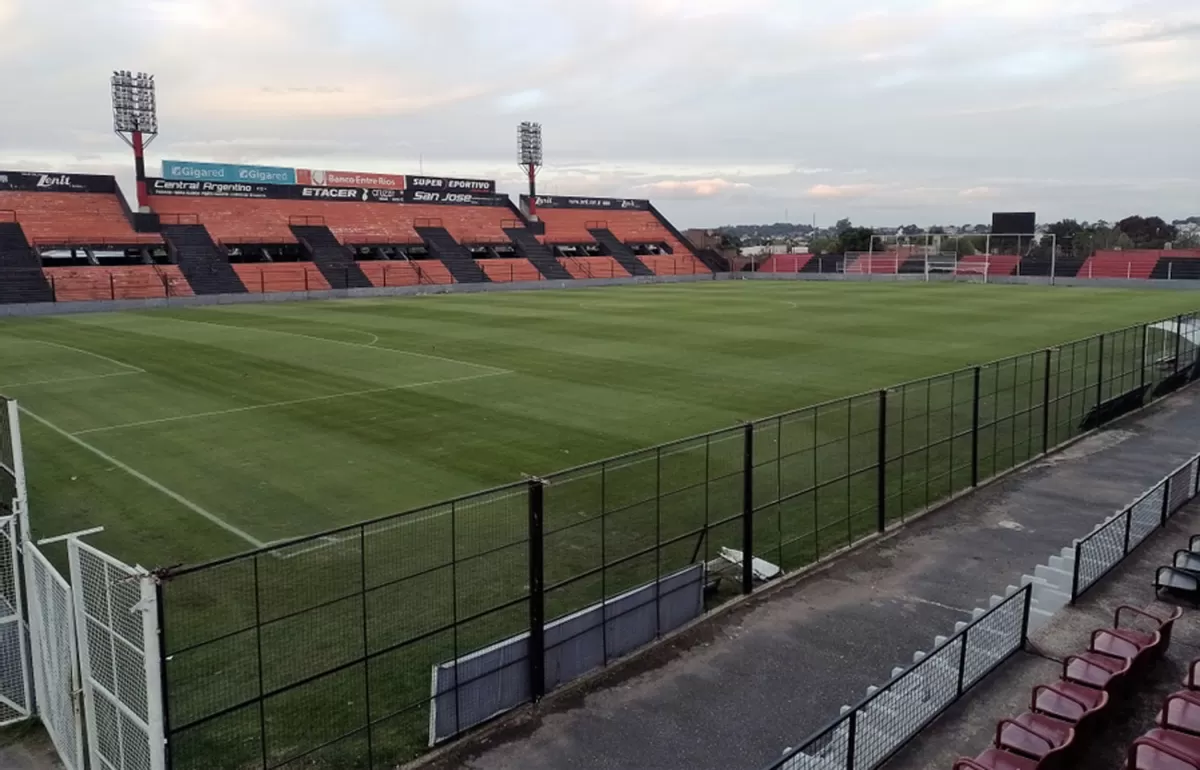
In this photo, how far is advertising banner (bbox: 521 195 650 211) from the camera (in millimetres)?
93875

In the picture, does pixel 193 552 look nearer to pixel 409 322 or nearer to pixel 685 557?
pixel 685 557

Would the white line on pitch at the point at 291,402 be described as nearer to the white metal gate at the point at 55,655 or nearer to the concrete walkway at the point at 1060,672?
the white metal gate at the point at 55,655

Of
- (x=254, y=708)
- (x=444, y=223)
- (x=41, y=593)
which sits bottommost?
(x=254, y=708)

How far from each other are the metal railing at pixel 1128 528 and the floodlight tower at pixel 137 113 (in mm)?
67993

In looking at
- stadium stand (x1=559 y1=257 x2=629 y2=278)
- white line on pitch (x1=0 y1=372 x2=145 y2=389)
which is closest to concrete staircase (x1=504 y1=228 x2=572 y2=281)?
stadium stand (x1=559 y1=257 x2=629 y2=278)

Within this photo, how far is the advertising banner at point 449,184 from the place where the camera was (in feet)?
279

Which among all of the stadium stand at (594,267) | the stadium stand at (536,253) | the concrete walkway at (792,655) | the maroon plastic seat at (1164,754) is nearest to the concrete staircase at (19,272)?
the stadium stand at (536,253)

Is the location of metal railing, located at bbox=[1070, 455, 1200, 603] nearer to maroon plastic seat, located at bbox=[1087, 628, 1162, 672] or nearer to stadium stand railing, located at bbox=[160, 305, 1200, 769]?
maroon plastic seat, located at bbox=[1087, 628, 1162, 672]

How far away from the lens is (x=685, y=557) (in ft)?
45.0

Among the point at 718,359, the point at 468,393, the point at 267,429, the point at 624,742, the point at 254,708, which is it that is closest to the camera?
the point at 624,742

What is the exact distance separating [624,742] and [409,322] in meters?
38.4

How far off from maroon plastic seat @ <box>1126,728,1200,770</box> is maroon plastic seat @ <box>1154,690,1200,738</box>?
9.6 inches

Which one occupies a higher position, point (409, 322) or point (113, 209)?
point (113, 209)

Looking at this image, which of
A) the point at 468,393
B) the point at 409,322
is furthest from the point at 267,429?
the point at 409,322
